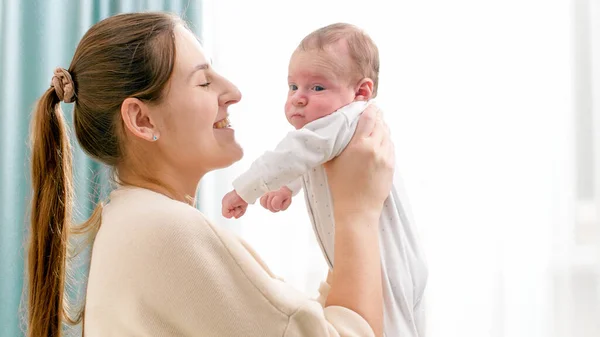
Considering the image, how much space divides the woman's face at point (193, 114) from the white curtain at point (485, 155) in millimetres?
1207

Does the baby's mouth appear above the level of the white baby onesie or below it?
above

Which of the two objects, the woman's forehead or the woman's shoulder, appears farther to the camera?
the woman's forehead

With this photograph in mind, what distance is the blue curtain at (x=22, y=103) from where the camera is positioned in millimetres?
2572

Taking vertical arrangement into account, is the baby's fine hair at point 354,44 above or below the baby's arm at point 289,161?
A: above

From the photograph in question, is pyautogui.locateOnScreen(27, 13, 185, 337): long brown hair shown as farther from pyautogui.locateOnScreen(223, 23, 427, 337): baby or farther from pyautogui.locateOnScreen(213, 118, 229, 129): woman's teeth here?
pyautogui.locateOnScreen(223, 23, 427, 337): baby

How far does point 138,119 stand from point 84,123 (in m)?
0.13

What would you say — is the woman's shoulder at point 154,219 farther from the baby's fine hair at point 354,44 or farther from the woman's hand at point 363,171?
the baby's fine hair at point 354,44

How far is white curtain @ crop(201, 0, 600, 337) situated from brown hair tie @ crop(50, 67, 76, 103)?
138 cm

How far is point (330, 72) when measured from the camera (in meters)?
1.48

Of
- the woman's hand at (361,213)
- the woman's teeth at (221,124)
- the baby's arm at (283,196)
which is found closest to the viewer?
the woman's hand at (361,213)

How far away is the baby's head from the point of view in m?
1.48

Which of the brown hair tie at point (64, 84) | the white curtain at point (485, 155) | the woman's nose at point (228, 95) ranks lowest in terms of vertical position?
the white curtain at point (485, 155)

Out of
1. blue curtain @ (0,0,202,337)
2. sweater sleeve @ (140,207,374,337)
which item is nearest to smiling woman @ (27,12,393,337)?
sweater sleeve @ (140,207,374,337)

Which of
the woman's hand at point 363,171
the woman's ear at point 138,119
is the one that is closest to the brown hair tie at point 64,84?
the woman's ear at point 138,119
